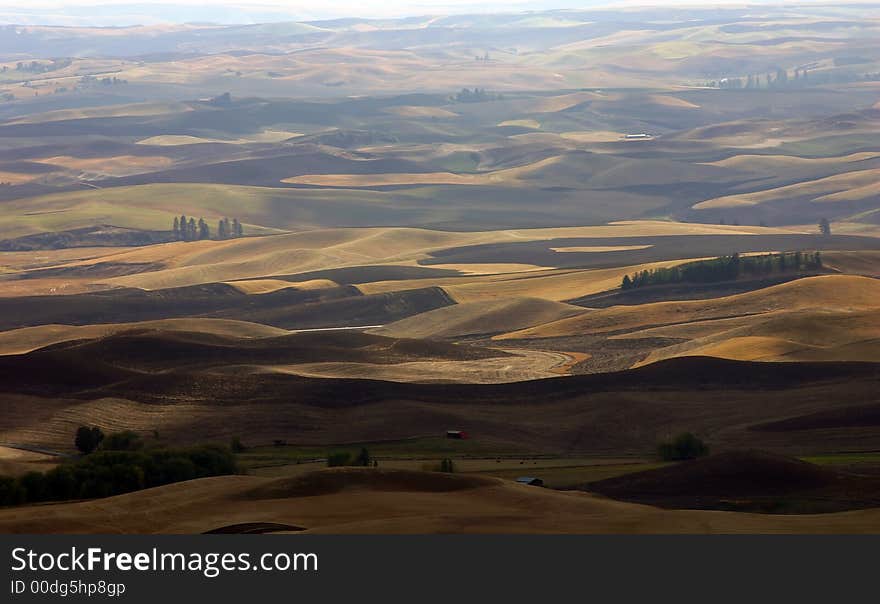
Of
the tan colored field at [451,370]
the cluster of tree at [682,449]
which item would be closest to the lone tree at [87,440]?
the tan colored field at [451,370]

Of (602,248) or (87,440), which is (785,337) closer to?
(87,440)

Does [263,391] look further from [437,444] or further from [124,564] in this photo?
[124,564]

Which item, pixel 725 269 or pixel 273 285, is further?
pixel 273 285

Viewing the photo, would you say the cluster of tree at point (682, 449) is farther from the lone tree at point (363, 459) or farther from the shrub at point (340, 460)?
the shrub at point (340, 460)

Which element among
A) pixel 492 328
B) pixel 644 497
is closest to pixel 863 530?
pixel 644 497

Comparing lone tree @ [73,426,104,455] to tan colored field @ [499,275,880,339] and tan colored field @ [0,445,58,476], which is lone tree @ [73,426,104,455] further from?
tan colored field @ [499,275,880,339]

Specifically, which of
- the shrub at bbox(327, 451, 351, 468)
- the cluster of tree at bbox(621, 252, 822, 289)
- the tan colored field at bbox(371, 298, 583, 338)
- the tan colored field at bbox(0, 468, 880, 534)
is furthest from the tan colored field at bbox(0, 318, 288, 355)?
the tan colored field at bbox(0, 468, 880, 534)

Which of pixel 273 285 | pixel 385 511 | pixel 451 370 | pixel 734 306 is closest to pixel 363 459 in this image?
pixel 385 511
